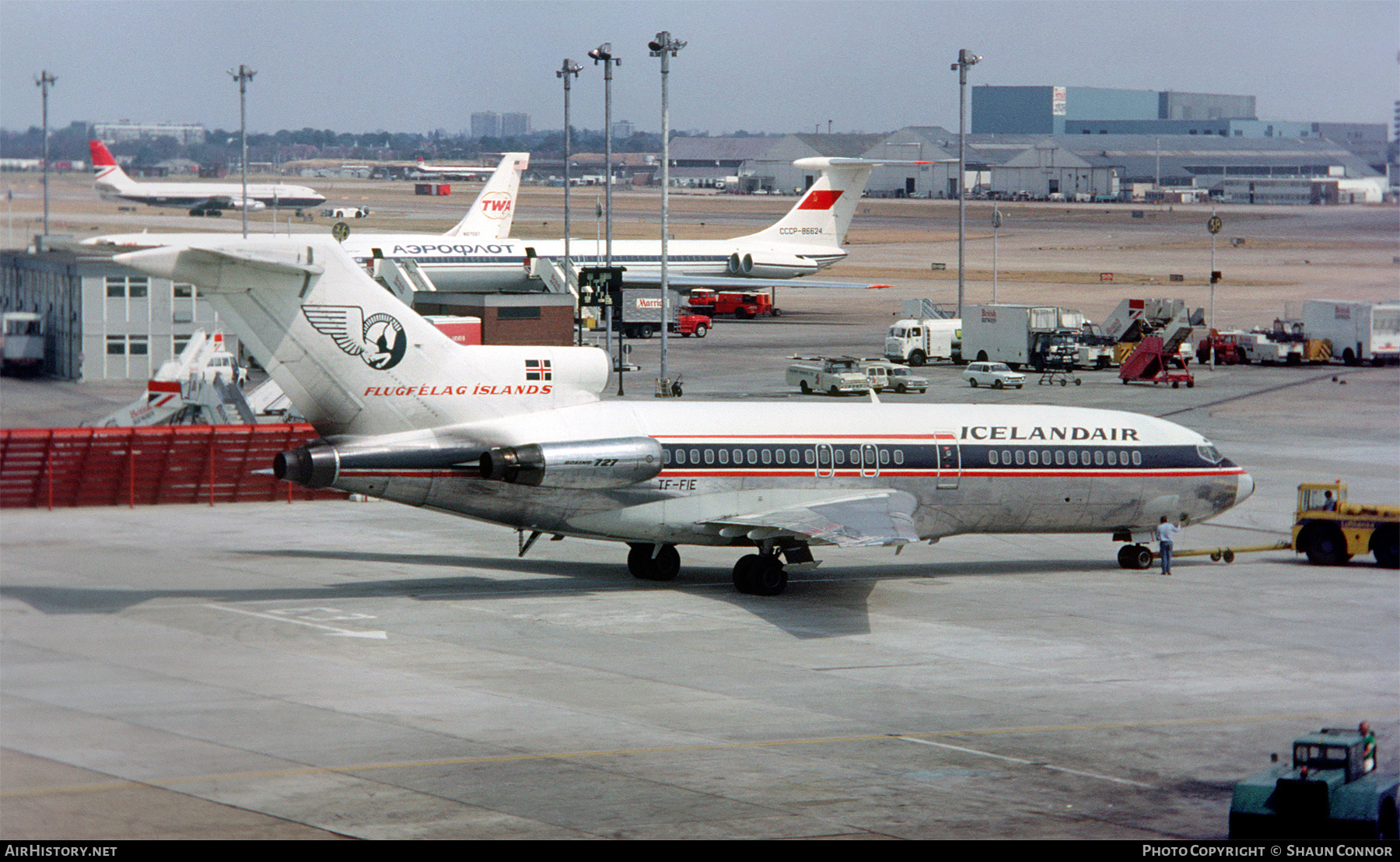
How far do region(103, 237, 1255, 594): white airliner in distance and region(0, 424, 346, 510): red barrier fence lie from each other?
29.3ft

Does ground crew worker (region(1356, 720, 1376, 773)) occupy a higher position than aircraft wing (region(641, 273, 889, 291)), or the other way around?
aircraft wing (region(641, 273, 889, 291))

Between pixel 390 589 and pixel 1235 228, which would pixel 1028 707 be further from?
pixel 1235 228

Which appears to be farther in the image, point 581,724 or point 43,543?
point 43,543

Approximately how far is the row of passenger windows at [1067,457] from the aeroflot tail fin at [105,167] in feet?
64.3

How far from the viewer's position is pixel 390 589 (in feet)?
101

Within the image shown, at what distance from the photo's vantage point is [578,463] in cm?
2984

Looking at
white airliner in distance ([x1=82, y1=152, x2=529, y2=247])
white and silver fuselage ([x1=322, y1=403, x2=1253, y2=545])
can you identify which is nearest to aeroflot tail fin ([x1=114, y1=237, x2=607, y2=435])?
white and silver fuselage ([x1=322, y1=403, x2=1253, y2=545])

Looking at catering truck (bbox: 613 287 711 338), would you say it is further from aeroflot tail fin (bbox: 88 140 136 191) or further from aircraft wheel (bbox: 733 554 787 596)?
aeroflot tail fin (bbox: 88 140 136 191)

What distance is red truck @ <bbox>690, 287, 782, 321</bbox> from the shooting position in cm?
10038

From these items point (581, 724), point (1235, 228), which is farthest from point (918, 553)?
point (1235, 228)

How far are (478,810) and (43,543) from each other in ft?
63.7

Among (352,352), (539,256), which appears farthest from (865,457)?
(539,256)

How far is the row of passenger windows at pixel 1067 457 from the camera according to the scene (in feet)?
111

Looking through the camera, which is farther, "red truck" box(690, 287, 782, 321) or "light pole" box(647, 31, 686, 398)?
"red truck" box(690, 287, 782, 321)
